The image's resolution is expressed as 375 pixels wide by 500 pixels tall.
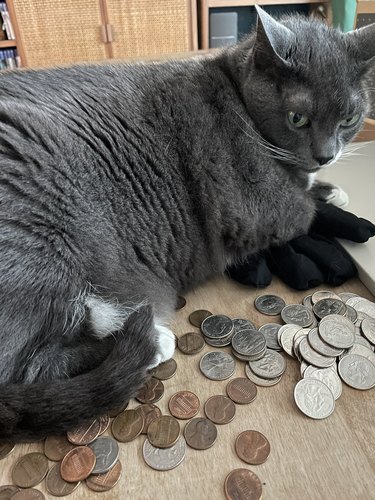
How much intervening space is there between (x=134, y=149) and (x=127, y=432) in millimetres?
657

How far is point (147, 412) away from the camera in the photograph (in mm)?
873

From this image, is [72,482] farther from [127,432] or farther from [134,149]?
[134,149]

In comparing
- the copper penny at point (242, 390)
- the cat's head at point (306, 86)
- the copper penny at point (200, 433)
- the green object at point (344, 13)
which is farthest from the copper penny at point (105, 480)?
the green object at point (344, 13)

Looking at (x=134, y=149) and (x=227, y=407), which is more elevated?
(x=134, y=149)

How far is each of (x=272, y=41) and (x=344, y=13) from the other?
179cm

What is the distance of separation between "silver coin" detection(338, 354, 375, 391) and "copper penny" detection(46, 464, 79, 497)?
0.59m

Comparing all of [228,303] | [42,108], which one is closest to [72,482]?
[228,303]

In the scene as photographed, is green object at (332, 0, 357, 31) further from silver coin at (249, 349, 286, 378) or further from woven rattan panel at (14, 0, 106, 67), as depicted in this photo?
silver coin at (249, 349, 286, 378)

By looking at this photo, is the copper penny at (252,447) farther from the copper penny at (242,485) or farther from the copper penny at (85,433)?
the copper penny at (85,433)

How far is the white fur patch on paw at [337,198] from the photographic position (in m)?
1.40

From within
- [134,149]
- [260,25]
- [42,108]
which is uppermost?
[260,25]

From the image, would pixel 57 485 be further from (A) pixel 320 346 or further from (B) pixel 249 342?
(A) pixel 320 346

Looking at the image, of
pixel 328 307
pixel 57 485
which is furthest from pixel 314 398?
pixel 57 485

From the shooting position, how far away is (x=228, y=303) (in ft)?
3.79
